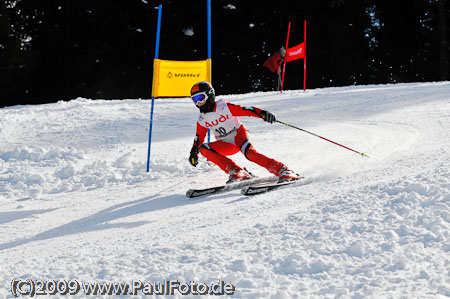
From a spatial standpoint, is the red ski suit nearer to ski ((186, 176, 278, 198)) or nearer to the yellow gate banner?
ski ((186, 176, 278, 198))

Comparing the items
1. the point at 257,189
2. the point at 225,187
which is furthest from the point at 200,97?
the point at 257,189

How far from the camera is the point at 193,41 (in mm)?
23062

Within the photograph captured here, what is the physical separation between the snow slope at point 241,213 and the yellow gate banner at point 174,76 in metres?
1.01

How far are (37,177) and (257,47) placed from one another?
1974 centimetres

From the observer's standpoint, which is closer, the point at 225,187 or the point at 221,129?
the point at 225,187

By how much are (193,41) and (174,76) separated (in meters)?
17.4

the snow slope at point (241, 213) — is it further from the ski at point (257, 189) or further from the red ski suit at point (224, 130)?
the red ski suit at point (224, 130)

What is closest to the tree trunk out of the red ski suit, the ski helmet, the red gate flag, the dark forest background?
the dark forest background

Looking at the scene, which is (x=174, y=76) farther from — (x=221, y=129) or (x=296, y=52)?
(x=296, y=52)

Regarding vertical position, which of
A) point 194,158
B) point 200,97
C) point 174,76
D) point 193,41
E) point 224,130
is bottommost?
point 194,158

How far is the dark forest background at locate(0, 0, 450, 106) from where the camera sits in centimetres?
2275

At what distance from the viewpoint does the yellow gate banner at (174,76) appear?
618 centimetres

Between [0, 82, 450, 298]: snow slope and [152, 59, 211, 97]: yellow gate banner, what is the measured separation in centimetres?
101

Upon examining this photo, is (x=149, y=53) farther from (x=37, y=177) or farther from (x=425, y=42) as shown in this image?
(x=37, y=177)
